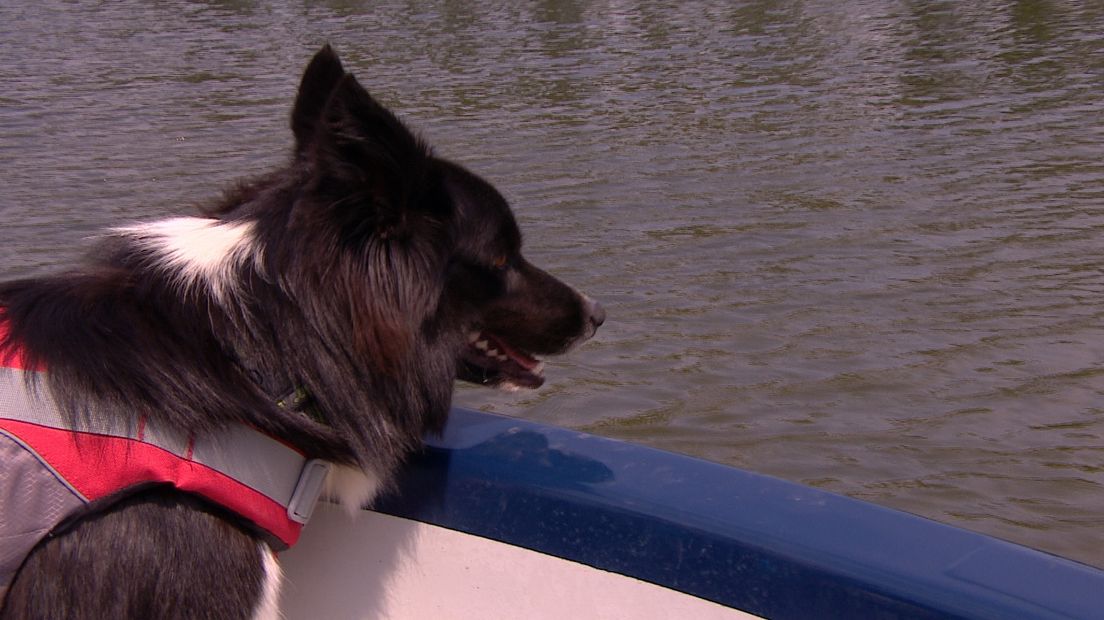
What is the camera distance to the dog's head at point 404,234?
2.29 metres

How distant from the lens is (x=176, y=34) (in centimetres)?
1864

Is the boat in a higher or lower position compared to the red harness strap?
lower

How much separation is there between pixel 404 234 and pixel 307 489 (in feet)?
1.84

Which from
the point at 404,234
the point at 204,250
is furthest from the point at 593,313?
the point at 204,250

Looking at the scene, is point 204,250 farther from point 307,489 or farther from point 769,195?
point 769,195

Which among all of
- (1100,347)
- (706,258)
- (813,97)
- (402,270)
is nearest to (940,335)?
(1100,347)

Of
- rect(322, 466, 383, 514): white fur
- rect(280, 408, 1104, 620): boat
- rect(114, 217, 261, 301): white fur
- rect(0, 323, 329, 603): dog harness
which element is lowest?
rect(280, 408, 1104, 620): boat

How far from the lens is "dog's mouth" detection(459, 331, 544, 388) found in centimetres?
276

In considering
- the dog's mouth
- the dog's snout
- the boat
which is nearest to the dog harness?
the boat

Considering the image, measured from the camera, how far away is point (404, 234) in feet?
7.94

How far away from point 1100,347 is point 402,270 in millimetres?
5073

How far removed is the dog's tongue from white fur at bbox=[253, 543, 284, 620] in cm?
75

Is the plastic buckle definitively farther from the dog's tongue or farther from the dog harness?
the dog's tongue

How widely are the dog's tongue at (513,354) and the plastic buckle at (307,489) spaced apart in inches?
22.1
